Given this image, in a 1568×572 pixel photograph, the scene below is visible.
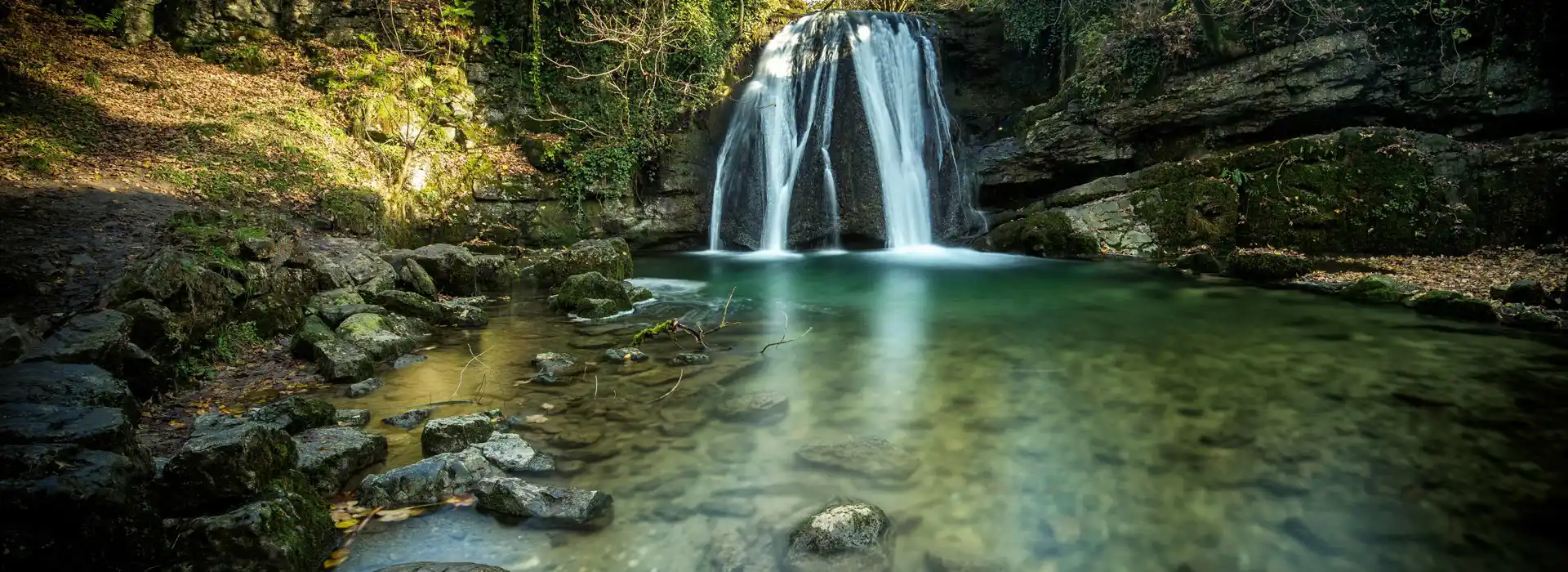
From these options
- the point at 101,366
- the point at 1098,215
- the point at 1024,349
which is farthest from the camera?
the point at 1098,215

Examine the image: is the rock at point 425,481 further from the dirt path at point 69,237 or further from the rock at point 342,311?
the rock at point 342,311

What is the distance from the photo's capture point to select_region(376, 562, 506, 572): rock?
2617mm

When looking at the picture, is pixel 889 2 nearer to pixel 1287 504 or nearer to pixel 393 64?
pixel 393 64

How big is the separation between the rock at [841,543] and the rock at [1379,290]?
28.1 ft

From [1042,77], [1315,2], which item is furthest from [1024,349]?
[1042,77]

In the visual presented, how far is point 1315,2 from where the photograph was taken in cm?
1138

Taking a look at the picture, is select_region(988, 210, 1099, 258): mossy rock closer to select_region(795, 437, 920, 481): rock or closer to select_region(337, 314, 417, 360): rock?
select_region(795, 437, 920, 481): rock

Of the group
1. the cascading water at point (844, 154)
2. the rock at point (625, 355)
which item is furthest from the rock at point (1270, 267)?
the rock at point (625, 355)

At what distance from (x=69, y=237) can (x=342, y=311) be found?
8.03 ft

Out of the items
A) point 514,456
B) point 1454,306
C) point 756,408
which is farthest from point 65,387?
point 1454,306

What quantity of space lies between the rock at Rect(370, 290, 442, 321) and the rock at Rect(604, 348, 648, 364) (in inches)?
101

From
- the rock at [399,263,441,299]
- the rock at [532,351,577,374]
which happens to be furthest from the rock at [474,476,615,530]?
the rock at [399,263,441,299]

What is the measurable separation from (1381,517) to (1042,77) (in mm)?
15972

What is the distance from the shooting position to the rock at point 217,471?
270cm
